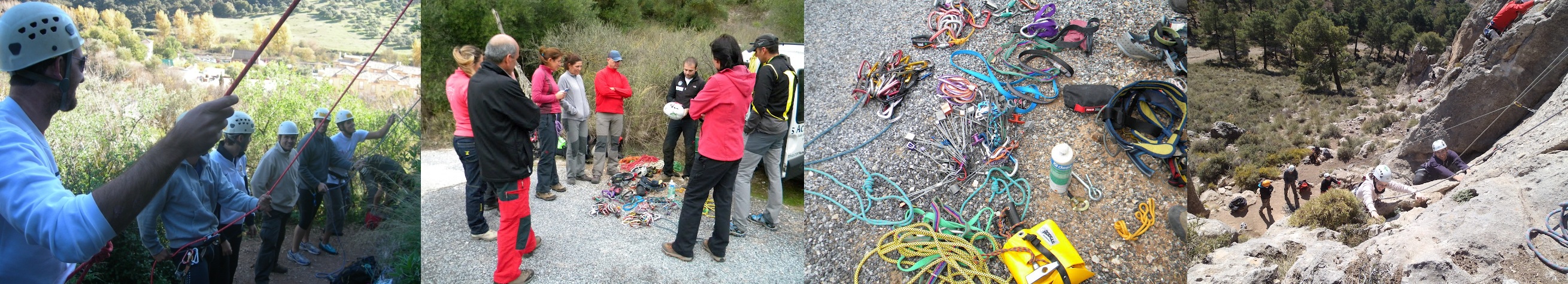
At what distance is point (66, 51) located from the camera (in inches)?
73.4

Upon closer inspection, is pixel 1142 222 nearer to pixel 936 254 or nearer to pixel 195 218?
pixel 936 254

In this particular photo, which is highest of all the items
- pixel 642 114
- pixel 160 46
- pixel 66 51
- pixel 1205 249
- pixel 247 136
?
pixel 66 51

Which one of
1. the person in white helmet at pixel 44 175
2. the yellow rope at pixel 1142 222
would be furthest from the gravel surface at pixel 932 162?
the person in white helmet at pixel 44 175

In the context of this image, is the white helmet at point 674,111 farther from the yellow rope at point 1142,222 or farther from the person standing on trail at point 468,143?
the yellow rope at point 1142,222

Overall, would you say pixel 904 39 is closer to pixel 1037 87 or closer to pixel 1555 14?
pixel 1037 87

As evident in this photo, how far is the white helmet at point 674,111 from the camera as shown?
3.22 meters

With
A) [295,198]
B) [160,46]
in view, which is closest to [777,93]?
[295,198]

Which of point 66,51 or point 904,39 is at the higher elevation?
point 66,51

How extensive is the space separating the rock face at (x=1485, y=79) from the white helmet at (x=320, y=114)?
4.67 metres

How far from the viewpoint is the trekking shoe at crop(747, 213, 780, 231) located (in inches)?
142

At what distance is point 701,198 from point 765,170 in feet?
1.62

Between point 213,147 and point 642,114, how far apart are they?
1716mm

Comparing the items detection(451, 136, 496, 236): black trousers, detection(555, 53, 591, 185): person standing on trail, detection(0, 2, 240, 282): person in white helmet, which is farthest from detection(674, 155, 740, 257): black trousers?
detection(0, 2, 240, 282): person in white helmet

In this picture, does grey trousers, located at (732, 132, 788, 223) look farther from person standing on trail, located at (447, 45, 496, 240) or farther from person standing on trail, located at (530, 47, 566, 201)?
person standing on trail, located at (447, 45, 496, 240)
